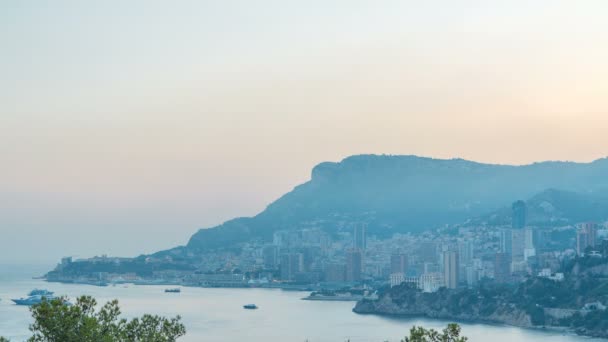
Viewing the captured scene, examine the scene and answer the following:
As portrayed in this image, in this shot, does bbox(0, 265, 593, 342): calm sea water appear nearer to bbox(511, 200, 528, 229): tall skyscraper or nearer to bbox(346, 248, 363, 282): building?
bbox(346, 248, 363, 282): building

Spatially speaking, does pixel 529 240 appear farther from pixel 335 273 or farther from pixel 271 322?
pixel 271 322

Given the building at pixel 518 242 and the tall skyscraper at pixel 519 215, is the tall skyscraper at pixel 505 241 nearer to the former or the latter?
the building at pixel 518 242

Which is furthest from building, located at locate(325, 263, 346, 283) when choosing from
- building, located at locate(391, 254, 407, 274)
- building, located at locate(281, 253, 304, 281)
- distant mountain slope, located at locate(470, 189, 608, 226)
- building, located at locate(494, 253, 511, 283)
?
distant mountain slope, located at locate(470, 189, 608, 226)

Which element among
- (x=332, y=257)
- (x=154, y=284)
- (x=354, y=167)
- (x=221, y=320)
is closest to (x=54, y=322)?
(x=221, y=320)

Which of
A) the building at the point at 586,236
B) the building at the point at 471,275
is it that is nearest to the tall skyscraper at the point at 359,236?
the building at the point at 471,275

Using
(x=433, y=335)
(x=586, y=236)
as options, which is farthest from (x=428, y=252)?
(x=433, y=335)
